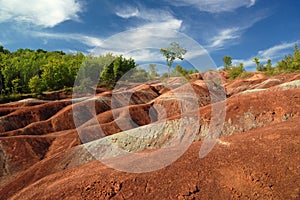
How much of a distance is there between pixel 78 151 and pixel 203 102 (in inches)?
995

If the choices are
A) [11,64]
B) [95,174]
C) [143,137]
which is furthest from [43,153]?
[11,64]

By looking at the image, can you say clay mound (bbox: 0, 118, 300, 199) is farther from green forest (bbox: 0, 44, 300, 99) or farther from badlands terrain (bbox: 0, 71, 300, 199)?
green forest (bbox: 0, 44, 300, 99)

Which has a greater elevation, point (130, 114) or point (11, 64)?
point (11, 64)

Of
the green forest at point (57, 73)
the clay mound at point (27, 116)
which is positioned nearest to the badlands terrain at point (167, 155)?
the clay mound at point (27, 116)

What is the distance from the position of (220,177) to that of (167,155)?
291 centimetres

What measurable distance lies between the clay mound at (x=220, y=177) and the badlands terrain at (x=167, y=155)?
1.3 inches

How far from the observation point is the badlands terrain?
9398mm

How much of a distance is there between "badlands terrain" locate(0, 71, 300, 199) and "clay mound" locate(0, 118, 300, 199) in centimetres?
3

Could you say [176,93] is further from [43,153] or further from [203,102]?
[43,153]

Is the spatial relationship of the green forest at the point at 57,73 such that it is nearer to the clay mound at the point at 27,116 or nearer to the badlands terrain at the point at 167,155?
the clay mound at the point at 27,116

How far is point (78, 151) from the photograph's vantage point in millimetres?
19047

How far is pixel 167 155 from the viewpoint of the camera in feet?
39.0

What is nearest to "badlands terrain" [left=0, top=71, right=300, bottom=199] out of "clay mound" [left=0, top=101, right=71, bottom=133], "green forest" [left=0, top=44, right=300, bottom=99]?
"clay mound" [left=0, top=101, right=71, bottom=133]

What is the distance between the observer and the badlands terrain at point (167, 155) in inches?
370
